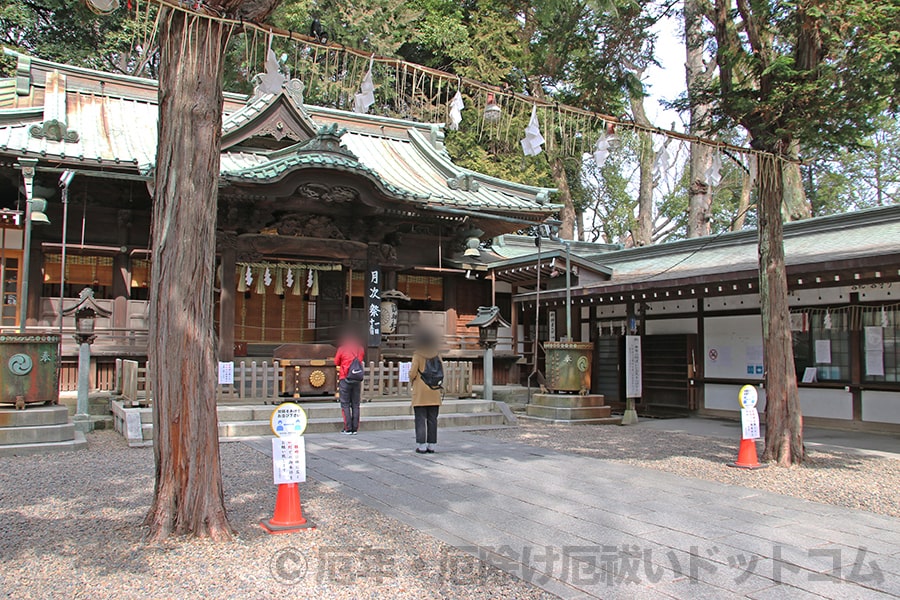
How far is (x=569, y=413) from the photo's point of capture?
13.4m

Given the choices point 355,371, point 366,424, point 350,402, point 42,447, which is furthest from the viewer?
point 366,424

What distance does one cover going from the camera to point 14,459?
828cm

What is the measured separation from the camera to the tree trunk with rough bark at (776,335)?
8.72 metres

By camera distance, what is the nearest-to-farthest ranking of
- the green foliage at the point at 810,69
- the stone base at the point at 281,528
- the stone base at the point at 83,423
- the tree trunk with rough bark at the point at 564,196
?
the stone base at the point at 281,528
the green foliage at the point at 810,69
the stone base at the point at 83,423
the tree trunk with rough bark at the point at 564,196

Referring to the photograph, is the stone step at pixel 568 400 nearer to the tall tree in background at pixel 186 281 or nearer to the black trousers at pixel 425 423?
the black trousers at pixel 425 423

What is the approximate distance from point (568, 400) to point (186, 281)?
10.00 m

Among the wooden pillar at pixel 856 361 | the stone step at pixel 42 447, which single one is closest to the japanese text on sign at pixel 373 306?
the stone step at pixel 42 447

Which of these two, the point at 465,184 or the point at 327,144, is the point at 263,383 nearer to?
the point at 327,144

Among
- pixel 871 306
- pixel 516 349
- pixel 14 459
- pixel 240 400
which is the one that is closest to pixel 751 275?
pixel 871 306

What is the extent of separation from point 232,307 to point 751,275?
33.5 feet

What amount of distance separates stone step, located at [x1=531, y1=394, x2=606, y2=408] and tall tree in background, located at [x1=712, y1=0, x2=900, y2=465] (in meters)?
5.09

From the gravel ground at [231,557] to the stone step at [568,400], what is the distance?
786 centimetres

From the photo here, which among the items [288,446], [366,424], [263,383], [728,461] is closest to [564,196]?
[366,424]

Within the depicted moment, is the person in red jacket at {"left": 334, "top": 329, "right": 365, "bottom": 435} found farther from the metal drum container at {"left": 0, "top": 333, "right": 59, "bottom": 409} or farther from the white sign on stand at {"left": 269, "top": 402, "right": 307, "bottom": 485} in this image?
the white sign on stand at {"left": 269, "top": 402, "right": 307, "bottom": 485}
